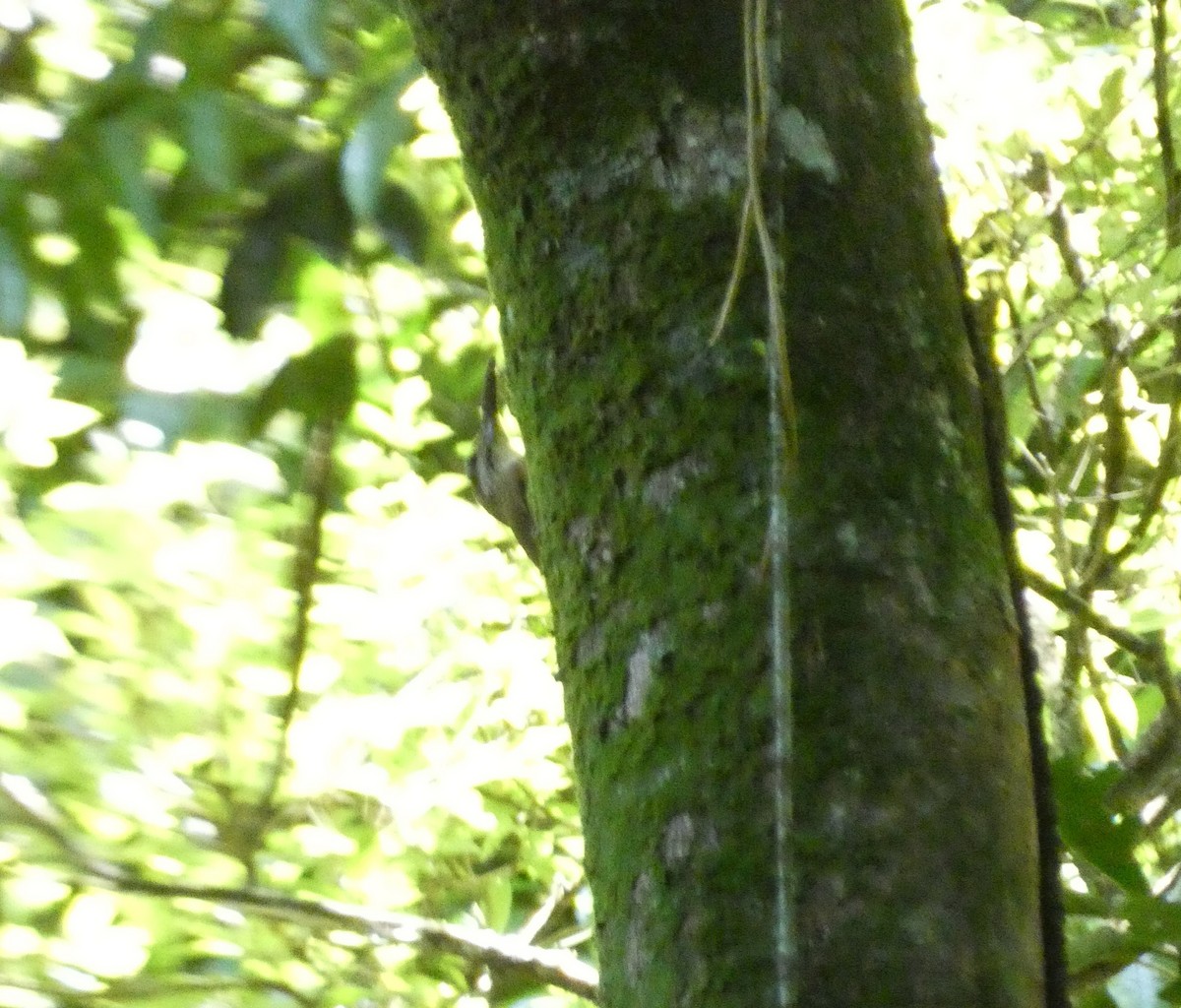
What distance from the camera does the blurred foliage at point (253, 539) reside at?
1.27 meters

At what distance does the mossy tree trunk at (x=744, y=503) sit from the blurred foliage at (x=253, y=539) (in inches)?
13.2

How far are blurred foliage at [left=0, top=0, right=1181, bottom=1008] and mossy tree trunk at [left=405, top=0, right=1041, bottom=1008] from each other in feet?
1.10

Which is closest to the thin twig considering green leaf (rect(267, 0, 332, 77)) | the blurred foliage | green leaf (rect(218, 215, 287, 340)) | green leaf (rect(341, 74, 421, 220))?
the blurred foliage

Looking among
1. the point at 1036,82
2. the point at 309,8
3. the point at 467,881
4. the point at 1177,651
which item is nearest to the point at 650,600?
the point at 309,8

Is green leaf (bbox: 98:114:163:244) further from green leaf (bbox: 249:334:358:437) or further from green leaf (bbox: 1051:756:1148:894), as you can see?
green leaf (bbox: 1051:756:1148:894)

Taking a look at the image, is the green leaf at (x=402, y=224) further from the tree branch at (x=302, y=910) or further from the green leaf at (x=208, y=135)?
the tree branch at (x=302, y=910)

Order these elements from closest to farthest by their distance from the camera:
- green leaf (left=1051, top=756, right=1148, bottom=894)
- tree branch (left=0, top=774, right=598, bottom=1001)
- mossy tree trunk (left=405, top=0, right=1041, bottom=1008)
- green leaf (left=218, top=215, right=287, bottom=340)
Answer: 1. mossy tree trunk (left=405, top=0, right=1041, bottom=1008)
2. green leaf (left=1051, top=756, right=1148, bottom=894)
3. tree branch (left=0, top=774, right=598, bottom=1001)
4. green leaf (left=218, top=215, right=287, bottom=340)

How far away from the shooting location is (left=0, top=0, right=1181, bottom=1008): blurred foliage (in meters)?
1.27

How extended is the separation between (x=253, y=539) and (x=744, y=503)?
87 cm

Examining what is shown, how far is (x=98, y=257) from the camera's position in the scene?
1362 mm

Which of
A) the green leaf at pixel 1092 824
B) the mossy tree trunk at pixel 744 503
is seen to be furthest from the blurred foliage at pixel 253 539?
the mossy tree trunk at pixel 744 503

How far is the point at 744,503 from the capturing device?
641 millimetres

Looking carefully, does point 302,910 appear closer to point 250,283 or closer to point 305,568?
point 305,568

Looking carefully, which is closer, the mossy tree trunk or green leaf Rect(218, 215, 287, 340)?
the mossy tree trunk
